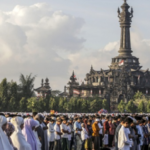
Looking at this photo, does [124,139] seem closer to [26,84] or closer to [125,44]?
[26,84]

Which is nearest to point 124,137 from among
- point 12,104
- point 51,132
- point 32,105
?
point 51,132

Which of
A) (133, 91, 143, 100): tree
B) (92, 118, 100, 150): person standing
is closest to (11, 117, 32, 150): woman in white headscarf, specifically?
(92, 118, 100, 150): person standing

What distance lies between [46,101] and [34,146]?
341ft

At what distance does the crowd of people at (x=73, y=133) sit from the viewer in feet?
46.2

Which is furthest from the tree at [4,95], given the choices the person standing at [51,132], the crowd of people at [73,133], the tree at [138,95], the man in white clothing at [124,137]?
the man in white clothing at [124,137]

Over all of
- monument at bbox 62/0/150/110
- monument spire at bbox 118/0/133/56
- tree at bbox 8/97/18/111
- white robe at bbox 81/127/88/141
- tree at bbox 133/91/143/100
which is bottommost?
white robe at bbox 81/127/88/141

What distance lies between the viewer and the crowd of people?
14078 mm

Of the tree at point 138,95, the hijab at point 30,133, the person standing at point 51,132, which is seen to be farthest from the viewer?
the tree at point 138,95

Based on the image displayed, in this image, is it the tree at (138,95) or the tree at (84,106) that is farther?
the tree at (138,95)

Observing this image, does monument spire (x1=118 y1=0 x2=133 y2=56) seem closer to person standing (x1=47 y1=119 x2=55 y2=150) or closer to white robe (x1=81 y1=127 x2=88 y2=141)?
white robe (x1=81 y1=127 x2=88 y2=141)

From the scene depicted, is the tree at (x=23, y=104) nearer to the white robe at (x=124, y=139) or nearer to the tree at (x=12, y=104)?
the tree at (x=12, y=104)

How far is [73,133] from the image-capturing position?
27812 millimetres

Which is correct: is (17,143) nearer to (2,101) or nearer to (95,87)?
(2,101)

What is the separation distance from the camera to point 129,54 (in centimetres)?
15988
